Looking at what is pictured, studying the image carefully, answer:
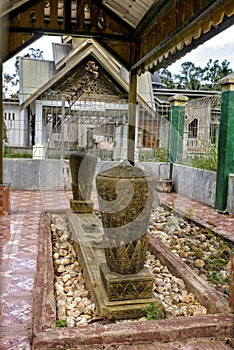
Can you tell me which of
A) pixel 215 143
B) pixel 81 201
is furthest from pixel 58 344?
pixel 215 143

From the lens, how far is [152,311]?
8.30ft

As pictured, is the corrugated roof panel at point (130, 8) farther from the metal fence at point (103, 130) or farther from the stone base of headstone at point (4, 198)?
the stone base of headstone at point (4, 198)

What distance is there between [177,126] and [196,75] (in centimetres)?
2623

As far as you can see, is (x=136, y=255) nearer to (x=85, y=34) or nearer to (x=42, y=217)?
(x=42, y=217)

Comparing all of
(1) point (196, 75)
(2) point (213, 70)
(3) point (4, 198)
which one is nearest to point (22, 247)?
(3) point (4, 198)

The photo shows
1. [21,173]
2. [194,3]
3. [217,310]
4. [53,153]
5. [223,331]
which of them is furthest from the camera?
[53,153]

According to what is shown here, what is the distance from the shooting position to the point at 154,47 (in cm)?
470

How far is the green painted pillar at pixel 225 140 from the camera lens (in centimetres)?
611

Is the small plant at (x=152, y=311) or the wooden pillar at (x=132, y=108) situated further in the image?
the wooden pillar at (x=132, y=108)

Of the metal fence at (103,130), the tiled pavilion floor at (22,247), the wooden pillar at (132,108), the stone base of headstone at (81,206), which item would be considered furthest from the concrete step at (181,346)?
the metal fence at (103,130)

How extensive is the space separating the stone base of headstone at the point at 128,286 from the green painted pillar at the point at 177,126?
262 inches

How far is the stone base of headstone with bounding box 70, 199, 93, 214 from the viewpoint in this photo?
5.46 metres

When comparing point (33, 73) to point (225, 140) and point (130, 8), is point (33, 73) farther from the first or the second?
point (225, 140)

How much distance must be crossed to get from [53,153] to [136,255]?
696cm
